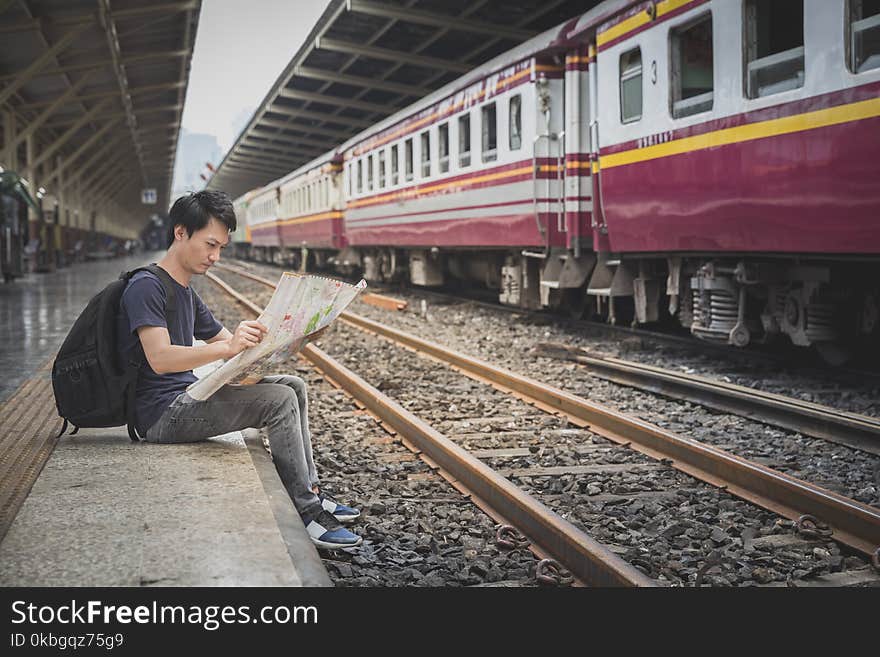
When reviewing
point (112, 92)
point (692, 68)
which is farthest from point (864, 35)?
point (112, 92)

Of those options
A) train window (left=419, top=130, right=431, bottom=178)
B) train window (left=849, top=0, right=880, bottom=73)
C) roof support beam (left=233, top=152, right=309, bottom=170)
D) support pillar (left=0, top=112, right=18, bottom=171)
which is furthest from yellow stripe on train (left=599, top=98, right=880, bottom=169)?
roof support beam (left=233, top=152, right=309, bottom=170)

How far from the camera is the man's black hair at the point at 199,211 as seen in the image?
3.69 metres

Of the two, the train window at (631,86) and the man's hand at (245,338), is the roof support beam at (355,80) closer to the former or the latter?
the train window at (631,86)

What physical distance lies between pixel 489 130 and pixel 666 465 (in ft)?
Result: 27.1

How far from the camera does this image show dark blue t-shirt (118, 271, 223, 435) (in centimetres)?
365

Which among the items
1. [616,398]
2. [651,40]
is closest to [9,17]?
[651,40]

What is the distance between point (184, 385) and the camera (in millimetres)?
4055

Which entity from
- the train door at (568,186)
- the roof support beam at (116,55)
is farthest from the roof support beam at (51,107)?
the train door at (568,186)

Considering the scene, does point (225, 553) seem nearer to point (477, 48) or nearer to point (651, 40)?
point (651, 40)

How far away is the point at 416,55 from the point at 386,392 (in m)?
16.0

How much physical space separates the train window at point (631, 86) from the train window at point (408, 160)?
7.59 meters

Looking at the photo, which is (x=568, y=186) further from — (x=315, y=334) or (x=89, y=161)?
(x=89, y=161)

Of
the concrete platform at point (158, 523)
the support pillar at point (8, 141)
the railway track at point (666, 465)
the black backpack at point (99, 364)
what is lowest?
the railway track at point (666, 465)

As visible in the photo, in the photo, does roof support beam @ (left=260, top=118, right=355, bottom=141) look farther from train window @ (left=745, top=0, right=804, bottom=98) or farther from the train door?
train window @ (left=745, top=0, right=804, bottom=98)
